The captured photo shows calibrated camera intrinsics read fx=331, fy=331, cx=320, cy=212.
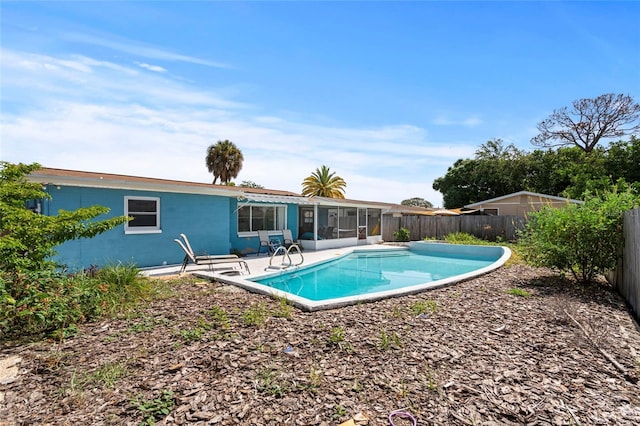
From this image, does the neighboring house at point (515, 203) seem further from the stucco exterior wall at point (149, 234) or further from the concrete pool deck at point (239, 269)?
the stucco exterior wall at point (149, 234)

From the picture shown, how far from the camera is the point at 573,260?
318 inches

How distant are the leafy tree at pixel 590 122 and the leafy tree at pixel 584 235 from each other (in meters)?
33.8

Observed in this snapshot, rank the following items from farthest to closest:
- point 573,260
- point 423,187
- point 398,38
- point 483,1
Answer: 1. point 423,187
2. point 398,38
3. point 483,1
4. point 573,260

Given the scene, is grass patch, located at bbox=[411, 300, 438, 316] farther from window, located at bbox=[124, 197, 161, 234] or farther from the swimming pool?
window, located at bbox=[124, 197, 161, 234]

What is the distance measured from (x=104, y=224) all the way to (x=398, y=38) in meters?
11.0

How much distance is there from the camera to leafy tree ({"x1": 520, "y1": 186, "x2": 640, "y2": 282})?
7539 millimetres

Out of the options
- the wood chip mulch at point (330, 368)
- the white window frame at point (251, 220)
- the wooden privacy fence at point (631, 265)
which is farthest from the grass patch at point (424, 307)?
the white window frame at point (251, 220)

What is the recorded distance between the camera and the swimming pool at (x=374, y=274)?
286 inches

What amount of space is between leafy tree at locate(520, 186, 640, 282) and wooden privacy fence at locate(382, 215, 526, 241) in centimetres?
1429

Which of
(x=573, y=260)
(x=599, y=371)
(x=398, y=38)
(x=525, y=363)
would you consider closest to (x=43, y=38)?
(x=398, y=38)

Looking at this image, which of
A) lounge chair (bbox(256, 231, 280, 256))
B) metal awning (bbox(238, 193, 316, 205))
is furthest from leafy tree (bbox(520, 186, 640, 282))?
metal awning (bbox(238, 193, 316, 205))

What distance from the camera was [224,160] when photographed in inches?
1319

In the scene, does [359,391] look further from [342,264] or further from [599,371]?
[342,264]

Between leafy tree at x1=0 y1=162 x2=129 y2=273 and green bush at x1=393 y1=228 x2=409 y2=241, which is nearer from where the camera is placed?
leafy tree at x1=0 y1=162 x2=129 y2=273
